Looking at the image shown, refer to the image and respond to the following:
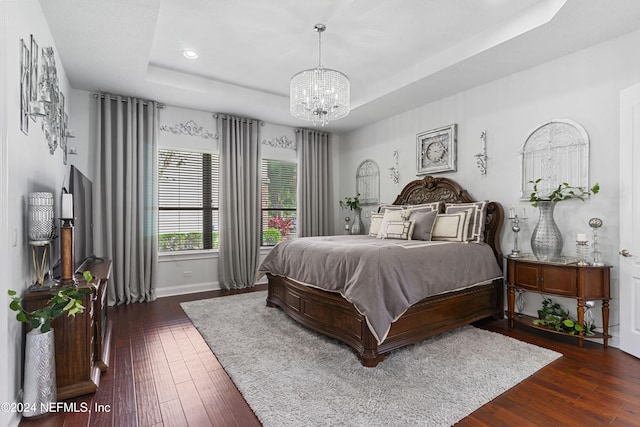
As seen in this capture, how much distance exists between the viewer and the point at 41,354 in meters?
1.86

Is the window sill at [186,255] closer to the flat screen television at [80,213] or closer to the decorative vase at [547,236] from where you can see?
the flat screen television at [80,213]

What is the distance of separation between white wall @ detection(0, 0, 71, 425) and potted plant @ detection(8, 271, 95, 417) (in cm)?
7

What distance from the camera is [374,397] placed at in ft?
6.68

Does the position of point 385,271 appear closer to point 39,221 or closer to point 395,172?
point 39,221

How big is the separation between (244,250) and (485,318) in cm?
347

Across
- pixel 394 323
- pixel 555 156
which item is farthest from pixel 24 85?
pixel 555 156

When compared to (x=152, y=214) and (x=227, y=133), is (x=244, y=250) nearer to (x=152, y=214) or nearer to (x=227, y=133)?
(x=152, y=214)

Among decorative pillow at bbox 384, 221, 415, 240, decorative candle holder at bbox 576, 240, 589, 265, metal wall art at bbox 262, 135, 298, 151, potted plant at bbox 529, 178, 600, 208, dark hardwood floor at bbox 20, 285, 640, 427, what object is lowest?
dark hardwood floor at bbox 20, 285, 640, 427

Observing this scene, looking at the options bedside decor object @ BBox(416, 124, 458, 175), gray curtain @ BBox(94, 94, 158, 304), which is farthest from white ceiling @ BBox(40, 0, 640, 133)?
bedside decor object @ BBox(416, 124, 458, 175)

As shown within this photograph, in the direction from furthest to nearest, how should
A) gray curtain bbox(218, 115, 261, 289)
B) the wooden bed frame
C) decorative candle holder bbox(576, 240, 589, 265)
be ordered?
gray curtain bbox(218, 115, 261, 289) < decorative candle holder bbox(576, 240, 589, 265) < the wooden bed frame

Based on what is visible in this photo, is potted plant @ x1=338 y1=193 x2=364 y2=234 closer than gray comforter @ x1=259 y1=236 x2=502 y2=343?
No

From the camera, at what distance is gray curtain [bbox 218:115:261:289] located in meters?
5.05

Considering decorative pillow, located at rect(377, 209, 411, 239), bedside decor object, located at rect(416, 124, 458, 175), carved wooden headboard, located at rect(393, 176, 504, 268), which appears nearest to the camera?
carved wooden headboard, located at rect(393, 176, 504, 268)

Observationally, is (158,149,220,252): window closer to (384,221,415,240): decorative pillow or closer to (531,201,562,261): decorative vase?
(384,221,415,240): decorative pillow
